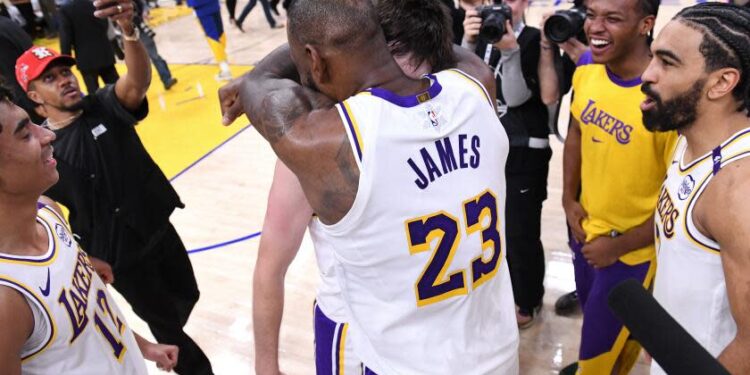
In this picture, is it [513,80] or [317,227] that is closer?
[317,227]

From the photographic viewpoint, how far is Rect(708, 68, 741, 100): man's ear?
1554mm

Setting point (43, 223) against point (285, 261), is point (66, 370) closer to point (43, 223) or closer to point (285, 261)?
point (43, 223)

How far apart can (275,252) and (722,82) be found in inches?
54.4

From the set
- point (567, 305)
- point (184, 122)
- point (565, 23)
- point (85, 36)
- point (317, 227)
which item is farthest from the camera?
point (184, 122)

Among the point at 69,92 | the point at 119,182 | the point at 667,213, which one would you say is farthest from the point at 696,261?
the point at 69,92

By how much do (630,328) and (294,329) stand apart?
3101 mm

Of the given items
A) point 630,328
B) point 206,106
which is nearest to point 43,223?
point 630,328

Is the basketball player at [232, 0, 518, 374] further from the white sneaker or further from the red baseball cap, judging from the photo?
the white sneaker

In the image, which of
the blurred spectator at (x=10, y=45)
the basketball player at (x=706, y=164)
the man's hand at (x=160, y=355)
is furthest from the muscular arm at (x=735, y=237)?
the blurred spectator at (x=10, y=45)

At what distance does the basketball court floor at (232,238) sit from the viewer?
3.23 m

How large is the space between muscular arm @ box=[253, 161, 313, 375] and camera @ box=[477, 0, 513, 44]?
54.3 inches

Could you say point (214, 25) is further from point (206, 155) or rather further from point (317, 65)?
point (317, 65)

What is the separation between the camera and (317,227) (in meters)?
1.69

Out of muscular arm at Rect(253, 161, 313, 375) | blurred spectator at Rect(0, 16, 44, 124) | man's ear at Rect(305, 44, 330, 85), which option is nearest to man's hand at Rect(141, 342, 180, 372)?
muscular arm at Rect(253, 161, 313, 375)
